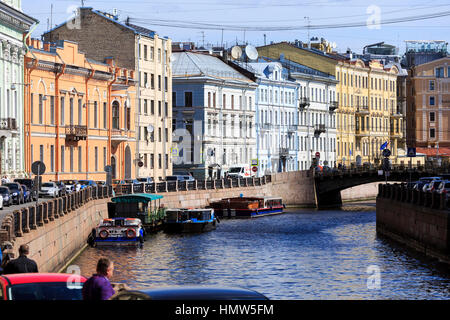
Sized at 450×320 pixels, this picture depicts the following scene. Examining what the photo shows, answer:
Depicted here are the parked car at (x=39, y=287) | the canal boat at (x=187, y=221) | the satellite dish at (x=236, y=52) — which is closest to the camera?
the parked car at (x=39, y=287)

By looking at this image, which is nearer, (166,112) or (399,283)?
(399,283)

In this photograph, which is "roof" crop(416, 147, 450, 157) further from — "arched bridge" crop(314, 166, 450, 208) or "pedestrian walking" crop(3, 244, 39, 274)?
"pedestrian walking" crop(3, 244, 39, 274)

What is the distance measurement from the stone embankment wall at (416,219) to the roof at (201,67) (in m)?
37.3

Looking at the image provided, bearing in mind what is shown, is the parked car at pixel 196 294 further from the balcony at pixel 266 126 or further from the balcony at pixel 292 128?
the balcony at pixel 292 128

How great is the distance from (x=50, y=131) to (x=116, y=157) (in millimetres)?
11961

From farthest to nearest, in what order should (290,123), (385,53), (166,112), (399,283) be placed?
(385,53) < (290,123) < (166,112) < (399,283)

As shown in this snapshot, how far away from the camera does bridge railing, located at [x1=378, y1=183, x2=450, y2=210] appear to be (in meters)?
38.9

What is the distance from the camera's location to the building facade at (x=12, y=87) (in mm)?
58500

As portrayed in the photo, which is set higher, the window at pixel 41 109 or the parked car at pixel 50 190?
the window at pixel 41 109

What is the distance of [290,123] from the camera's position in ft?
366

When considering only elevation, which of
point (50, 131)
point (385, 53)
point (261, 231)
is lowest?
point (261, 231)

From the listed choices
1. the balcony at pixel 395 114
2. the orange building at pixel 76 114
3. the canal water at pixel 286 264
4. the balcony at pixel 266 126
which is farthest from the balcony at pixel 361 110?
the canal water at pixel 286 264
